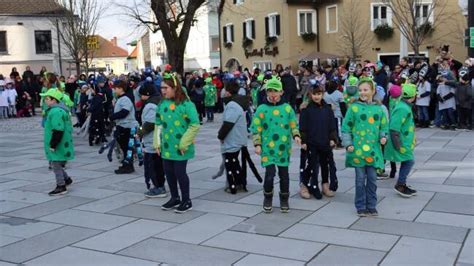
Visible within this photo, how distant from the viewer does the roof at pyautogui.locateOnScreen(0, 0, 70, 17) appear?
166 feet

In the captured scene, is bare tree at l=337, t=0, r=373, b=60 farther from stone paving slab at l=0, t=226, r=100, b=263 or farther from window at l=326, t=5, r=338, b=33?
stone paving slab at l=0, t=226, r=100, b=263

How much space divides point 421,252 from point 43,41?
1985 inches

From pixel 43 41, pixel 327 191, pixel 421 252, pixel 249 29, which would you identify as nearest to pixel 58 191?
pixel 327 191

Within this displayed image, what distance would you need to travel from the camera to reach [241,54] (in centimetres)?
4919

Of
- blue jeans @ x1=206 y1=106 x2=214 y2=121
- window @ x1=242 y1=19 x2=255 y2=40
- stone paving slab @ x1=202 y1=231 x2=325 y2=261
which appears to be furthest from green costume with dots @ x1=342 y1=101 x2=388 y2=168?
window @ x1=242 y1=19 x2=255 y2=40

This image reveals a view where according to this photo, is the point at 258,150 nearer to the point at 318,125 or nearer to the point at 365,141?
the point at 318,125

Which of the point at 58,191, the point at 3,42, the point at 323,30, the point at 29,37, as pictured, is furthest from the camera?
the point at 29,37

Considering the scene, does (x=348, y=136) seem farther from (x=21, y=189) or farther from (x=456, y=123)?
(x=456, y=123)

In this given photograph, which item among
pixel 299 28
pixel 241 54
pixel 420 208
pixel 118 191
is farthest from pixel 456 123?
pixel 241 54

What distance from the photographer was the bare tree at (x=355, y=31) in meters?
40.3

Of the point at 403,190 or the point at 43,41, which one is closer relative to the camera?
the point at 403,190

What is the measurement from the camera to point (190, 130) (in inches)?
274

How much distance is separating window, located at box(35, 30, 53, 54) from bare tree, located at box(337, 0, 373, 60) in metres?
26.4

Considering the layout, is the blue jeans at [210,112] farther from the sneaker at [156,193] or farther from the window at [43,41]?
the window at [43,41]
